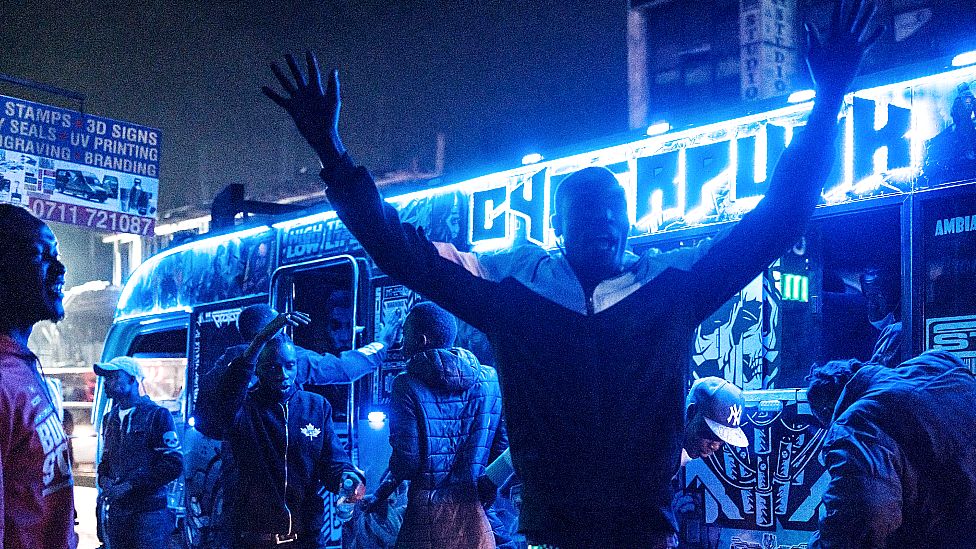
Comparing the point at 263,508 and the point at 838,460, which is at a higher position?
the point at 838,460

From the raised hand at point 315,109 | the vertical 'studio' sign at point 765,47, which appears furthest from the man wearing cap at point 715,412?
the vertical 'studio' sign at point 765,47

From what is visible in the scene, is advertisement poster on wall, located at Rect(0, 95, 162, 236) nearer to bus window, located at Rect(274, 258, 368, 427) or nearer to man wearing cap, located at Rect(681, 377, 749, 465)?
bus window, located at Rect(274, 258, 368, 427)

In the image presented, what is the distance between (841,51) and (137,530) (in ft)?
20.8

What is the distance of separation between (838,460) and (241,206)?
298 inches

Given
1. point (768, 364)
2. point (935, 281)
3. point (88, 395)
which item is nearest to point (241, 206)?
point (768, 364)

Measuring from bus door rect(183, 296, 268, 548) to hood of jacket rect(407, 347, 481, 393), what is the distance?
132 inches

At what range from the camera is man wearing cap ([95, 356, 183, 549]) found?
7445 mm

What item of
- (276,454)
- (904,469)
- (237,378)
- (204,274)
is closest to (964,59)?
(904,469)

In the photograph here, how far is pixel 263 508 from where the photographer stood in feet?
20.4

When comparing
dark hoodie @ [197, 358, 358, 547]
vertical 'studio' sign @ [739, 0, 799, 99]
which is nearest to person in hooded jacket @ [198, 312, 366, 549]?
dark hoodie @ [197, 358, 358, 547]

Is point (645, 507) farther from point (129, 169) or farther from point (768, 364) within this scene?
point (129, 169)

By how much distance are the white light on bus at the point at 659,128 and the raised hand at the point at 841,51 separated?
144 inches

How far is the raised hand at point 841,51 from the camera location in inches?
95.8

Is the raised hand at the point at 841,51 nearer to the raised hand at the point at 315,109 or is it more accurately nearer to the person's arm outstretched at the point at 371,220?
the person's arm outstretched at the point at 371,220
